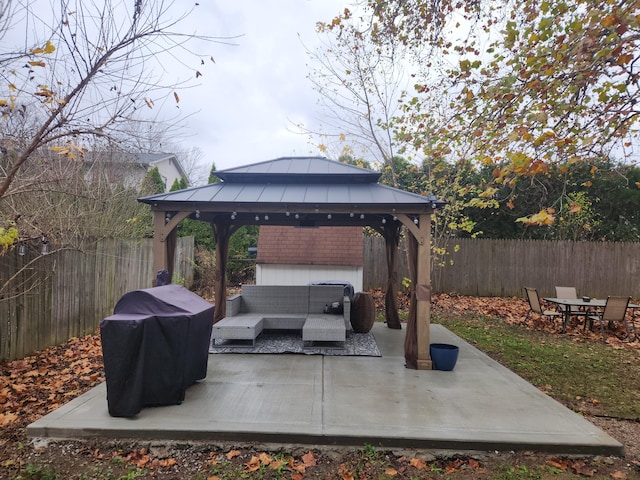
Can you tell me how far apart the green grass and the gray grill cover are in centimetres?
454

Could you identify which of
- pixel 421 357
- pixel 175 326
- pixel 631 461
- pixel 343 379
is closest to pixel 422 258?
pixel 421 357

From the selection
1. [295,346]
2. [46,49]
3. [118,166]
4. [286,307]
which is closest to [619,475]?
[295,346]

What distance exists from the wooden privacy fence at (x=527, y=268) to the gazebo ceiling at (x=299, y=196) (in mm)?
6441

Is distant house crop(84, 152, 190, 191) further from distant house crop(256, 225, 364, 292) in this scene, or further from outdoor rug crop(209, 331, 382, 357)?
A: distant house crop(256, 225, 364, 292)

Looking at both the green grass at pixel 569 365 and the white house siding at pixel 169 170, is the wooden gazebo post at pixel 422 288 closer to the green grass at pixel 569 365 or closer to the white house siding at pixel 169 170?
the green grass at pixel 569 365

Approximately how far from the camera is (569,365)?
6.32m

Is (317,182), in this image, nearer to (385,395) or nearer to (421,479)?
(385,395)

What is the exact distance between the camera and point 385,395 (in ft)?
15.0

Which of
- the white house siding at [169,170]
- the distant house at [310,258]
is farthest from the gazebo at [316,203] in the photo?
the white house siding at [169,170]

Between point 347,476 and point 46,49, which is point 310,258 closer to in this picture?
point 347,476

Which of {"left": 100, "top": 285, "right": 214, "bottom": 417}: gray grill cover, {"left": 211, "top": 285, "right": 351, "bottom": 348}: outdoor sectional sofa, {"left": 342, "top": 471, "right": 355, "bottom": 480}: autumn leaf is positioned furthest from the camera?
{"left": 211, "top": 285, "right": 351, "bottom": 348}: outdoor sectional sofa

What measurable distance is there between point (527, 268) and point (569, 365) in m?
7.62

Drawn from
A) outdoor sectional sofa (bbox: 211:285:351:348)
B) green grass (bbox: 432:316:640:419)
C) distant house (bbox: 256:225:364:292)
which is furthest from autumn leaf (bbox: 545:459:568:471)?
distant house (bbox: 256:225:364:292)

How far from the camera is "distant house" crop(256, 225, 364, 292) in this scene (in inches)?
477
